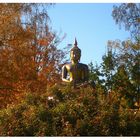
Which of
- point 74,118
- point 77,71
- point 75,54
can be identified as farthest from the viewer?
point 75,54

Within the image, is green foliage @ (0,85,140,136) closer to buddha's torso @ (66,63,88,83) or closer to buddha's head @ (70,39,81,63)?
buddha's torso @ (66,63,88,83)

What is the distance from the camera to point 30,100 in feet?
22.5

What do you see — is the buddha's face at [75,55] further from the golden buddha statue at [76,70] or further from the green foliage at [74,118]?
the green foliage at [74,118]

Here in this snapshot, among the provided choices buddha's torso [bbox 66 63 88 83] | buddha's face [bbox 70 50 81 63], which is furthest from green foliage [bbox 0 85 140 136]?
buddha's face [bbox 70 50 81 63]

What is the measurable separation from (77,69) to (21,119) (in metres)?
4.26

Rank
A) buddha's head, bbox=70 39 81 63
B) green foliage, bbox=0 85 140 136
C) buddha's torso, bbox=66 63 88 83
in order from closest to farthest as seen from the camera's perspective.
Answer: green foliage, bbox=0 85 140 136 → buddha's torso, bbox=66 63 88 83 → buddha's head, bbox=70 39 81 63

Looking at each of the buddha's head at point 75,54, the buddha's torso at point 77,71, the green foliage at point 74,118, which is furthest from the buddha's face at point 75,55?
the green foliage at point 74,118

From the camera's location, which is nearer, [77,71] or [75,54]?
[77,71]

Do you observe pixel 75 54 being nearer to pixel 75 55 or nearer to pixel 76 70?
pixel 75 55

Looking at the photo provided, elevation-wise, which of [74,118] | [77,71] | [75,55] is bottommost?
[74,118]

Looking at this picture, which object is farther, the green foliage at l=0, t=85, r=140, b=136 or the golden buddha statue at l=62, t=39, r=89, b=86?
the golden buddha statue at l=62, t=39, r=89, b=86

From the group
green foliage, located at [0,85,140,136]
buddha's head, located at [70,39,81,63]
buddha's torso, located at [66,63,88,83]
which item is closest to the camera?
green foliage, located at [0,85,140,136]

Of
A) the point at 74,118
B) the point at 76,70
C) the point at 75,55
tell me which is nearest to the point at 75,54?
the point at 75,55

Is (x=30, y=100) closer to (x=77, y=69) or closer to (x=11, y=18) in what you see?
(x=77, y=69)
